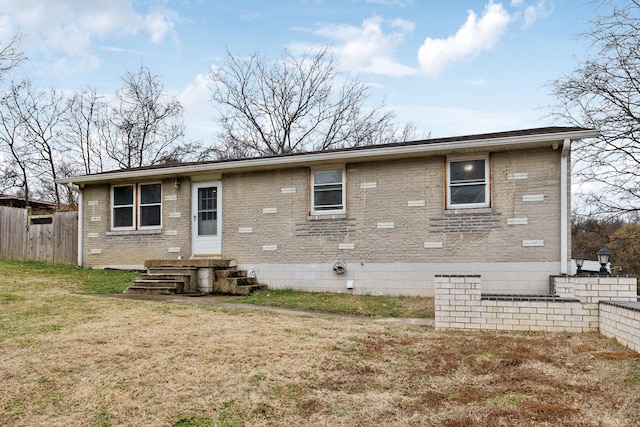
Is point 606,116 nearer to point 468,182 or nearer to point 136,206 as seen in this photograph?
point 468,182

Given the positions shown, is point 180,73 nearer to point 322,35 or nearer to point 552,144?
point 322,35

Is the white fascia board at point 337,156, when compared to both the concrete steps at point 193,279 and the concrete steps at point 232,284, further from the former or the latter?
the concrete steps at point 232,284

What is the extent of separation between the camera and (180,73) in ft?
57.7

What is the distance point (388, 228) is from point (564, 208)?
3.64 metres

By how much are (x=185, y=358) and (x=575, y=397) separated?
3591 mm

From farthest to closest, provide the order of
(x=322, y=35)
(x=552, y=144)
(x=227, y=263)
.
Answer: (x=322, y=35) → (x=227, y=263) → (x=552, y=144)

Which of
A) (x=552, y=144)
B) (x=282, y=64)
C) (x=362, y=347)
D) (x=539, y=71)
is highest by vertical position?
(x=282, y=64)

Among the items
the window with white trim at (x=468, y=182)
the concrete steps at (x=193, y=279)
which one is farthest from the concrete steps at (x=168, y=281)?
the window with white trim at (x=468, y=182)

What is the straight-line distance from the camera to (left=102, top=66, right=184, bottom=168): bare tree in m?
27.1

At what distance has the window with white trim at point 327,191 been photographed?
37.2ft

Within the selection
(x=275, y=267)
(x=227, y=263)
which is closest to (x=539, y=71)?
(x=275, y=267)

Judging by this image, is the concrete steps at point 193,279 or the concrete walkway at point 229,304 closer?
the concrete walkway at point 229,304

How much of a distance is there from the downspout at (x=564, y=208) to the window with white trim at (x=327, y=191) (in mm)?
4679

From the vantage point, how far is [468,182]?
406 inches
